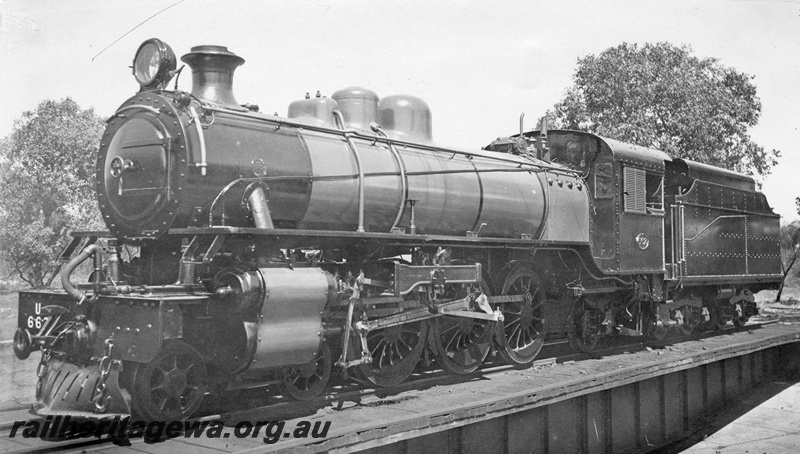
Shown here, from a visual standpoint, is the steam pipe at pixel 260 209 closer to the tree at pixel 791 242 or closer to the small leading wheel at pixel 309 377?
the small leading wheel at pixel 309 377

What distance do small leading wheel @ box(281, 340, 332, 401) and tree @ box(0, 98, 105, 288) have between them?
1429 cm

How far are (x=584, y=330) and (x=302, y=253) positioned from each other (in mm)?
5573

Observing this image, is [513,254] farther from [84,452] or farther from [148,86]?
[84,452]

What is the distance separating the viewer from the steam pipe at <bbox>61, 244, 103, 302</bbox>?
612cm

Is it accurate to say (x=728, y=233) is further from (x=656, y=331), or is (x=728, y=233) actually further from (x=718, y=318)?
(x=656, y=331)

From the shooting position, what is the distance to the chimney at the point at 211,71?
7117 mm

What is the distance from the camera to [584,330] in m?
11.3

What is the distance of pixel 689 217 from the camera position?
1341 centimetres

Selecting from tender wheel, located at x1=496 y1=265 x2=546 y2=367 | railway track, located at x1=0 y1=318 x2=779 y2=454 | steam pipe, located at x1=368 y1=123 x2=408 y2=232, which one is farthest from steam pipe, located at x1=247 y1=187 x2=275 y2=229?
tender wheel, located at x1=496 y1=265 x2=546 y2=367

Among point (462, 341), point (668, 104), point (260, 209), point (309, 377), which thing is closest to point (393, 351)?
point (462, 341)

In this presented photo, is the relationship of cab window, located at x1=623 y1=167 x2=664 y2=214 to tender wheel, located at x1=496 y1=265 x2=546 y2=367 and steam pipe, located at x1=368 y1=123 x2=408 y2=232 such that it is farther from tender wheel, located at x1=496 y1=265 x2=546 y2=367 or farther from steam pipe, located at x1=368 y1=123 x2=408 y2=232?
steam pipe, located at x1=368 y1=123 x2=408 y2=232

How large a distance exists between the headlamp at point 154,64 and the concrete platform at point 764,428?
31.6 feet

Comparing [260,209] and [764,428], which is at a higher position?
[260,209]

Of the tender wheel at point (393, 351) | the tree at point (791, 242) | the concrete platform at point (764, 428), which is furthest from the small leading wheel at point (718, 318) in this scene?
the tree at point (791, 242)
